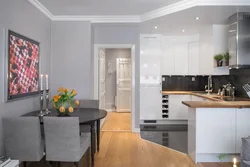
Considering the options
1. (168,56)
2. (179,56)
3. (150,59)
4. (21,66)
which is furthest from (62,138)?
(179,56)

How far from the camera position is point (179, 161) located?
9.98 ft

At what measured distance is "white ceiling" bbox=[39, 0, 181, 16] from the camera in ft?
10.9

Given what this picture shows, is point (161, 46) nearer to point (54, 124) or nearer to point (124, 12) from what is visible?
point (124, 12)

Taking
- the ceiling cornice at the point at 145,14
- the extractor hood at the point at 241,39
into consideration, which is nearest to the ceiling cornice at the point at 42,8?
the ceiling cornice at the point at 145,14

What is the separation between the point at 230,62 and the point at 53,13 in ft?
11.4

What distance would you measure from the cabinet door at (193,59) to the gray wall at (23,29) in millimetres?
3472

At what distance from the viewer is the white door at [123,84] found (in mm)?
7199

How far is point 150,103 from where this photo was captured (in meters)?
5.18

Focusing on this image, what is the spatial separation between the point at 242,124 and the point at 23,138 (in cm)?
287

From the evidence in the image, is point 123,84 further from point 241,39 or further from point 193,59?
point 241,39

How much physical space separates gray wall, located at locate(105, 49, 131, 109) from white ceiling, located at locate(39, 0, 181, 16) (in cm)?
352

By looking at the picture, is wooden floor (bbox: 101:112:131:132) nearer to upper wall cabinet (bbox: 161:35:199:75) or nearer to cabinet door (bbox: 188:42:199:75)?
upper wall cabinet (bbox: 161:35:199:75)

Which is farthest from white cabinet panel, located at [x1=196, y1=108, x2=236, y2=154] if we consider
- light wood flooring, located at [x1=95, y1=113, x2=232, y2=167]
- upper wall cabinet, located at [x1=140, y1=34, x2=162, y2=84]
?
upper wall cabinet, located at [x1=140, y1=34, x2=162, y2=84]

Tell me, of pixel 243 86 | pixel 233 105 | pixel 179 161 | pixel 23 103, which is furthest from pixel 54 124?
pixel 243 86
